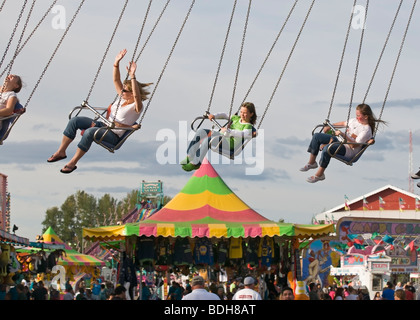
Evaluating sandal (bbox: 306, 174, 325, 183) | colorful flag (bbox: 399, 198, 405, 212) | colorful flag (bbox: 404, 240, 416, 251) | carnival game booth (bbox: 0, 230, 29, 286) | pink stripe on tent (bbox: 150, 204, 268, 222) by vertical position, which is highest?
colorful flag (bbox: 399, 198, 405, 212)

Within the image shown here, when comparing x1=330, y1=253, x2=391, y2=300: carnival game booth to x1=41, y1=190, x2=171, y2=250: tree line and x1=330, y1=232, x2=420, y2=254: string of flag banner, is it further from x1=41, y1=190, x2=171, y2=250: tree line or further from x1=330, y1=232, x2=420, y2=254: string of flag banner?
x1=41, y1=190, x2=171, y2=250: tree line

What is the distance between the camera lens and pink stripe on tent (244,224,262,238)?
1870cm

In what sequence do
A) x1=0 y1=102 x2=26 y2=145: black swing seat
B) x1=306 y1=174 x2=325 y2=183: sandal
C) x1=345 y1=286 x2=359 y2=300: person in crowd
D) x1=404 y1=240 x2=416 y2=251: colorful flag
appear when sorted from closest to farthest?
x1=0 y1=102 x2=26 y2=145: black swing seat < x1=306 y1=174 x2=325 y2=183: sandal < x1=345 y1=286 x2=359 y2=300: person in crowd < x1=404 y1=240 x2=416 y2=251: colorful flag

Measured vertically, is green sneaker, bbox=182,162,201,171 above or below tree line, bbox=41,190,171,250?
below

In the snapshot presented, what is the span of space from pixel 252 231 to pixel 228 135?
14.0 ft

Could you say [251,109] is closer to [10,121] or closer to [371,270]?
[10,121]

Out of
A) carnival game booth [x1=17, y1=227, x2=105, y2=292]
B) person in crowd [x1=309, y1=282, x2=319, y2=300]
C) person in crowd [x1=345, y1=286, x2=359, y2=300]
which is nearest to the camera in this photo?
person in crowd [x1=309, y1=282, x2=319, y2=300]

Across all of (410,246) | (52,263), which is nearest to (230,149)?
(52,263)

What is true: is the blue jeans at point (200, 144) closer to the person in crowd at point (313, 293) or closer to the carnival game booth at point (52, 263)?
the person in crowd at point (313, 293)

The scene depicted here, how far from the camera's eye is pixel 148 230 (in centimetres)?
1848

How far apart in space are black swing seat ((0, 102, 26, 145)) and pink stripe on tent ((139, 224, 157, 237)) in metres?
4.92

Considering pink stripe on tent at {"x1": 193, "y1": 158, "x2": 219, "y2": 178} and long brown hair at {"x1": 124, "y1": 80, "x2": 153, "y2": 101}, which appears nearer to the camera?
long brown hair at {"x1": 124, "y1": 80, "x2": 153, "y2": 101}

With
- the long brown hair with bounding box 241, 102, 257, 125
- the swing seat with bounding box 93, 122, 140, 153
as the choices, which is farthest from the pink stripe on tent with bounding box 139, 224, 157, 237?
the swing seat with bounding box 93, 122, 140, 153
